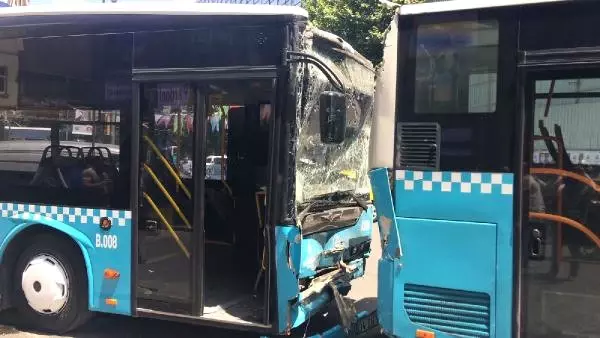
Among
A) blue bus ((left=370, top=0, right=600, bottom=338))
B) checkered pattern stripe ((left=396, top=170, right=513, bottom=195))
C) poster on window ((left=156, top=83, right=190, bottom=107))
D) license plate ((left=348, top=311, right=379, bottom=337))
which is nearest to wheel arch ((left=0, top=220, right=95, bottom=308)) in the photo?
poster on window ((left=156, top=83, right=190, bottom=107))

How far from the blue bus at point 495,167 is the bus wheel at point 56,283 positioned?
9.76ft

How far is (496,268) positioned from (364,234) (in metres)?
2.28

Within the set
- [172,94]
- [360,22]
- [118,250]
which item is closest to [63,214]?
[118,250]

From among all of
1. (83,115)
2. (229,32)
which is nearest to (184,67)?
(229,32)

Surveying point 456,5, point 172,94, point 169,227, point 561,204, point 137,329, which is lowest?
point 137,329

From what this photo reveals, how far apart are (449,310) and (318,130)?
175 cm

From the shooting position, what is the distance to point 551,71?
11.1 ft

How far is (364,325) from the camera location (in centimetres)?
467

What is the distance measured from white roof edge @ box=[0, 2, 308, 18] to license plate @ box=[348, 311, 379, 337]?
2.47m

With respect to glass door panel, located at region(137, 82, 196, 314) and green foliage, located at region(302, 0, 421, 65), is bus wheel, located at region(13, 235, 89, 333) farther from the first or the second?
green foliage, located at region(302, 0, 421, 65)

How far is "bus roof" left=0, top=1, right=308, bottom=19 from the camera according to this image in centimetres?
415

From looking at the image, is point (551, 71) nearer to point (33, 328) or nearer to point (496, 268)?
point (496, 268)

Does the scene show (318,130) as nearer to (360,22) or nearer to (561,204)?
(561,204)

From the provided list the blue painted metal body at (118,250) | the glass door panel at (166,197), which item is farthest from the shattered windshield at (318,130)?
the glass door panel at (166,197)
